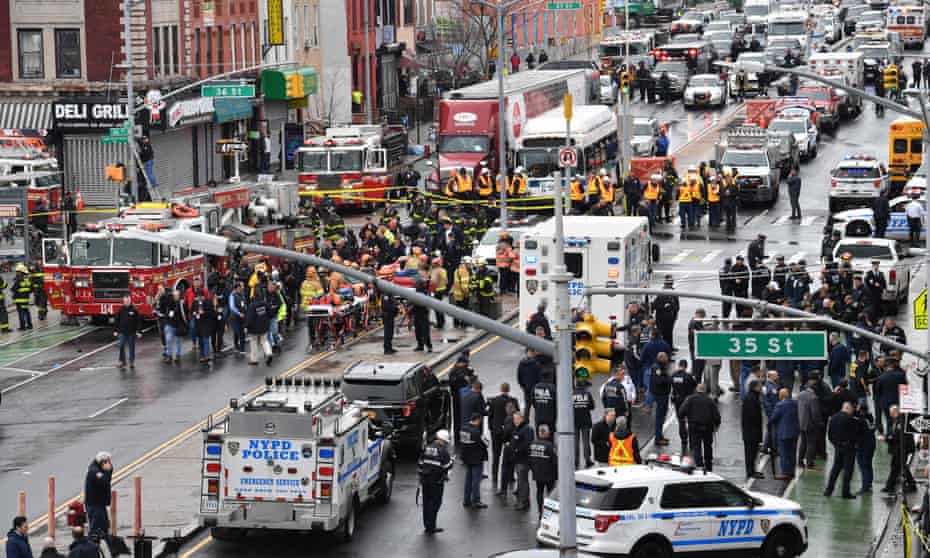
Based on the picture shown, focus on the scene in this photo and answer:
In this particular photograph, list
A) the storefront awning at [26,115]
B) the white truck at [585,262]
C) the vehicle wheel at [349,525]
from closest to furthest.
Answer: the vehicle wheel at [349,525] → the white truck at [585,262] → the storefront awning at [26,115]

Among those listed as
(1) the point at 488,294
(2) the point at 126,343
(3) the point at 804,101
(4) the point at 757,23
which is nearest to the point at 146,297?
(2) the point at 126,343

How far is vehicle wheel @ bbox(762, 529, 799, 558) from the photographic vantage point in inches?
1014

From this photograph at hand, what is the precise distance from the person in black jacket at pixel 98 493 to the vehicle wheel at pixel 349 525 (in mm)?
3199

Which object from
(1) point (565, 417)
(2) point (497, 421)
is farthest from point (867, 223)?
(1) point (565, 417)

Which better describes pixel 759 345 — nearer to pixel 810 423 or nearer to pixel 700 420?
pixel 700 420

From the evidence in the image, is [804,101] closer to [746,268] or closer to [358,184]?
[358,184]

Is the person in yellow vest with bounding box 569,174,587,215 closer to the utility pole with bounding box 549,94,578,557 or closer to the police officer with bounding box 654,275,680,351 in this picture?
the police officer with bounding box 654,275,680,351

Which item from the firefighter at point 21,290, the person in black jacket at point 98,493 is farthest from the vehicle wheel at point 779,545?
the firefighter at point 21,290

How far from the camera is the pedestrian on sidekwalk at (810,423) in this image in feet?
103

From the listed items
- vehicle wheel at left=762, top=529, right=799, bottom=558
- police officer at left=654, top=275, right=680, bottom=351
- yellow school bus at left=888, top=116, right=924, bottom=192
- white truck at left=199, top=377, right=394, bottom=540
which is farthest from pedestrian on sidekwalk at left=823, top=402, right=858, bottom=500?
yellow school bus at left=888, top=116, right=924, bottom=192

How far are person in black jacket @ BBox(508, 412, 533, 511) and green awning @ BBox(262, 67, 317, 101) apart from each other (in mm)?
53103

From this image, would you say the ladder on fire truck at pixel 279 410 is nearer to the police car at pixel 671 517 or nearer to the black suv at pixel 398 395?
the police car at pixel 671 517

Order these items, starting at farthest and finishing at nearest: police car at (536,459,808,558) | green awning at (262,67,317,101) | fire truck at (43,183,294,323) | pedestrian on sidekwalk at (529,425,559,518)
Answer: green awning at (262,67,317,101)
fire truck at (43,183,294,323)
pedestrian on sidekwalk at (529,425,559,518)
police car at (536,459,808,558)

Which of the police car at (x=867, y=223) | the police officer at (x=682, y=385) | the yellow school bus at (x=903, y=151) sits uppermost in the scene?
the yellow school bus at (x=903, y=151)
